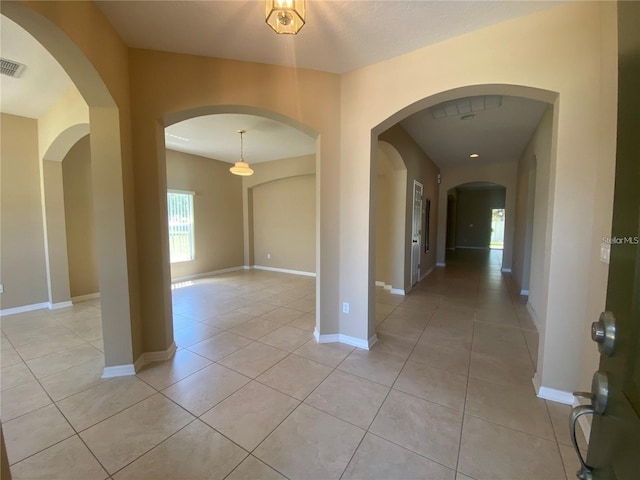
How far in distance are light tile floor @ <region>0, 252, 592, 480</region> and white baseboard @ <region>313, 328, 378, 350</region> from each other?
0.09m

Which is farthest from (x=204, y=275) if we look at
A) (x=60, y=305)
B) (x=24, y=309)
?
(x=24, y=309)

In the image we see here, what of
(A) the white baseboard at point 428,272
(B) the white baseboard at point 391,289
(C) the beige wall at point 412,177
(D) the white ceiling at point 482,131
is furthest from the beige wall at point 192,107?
(A) the white baseboard at point 428,272

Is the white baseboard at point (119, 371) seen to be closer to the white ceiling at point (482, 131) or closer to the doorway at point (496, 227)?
the white ceiling at point (482, 131)

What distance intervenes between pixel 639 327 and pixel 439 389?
189cm

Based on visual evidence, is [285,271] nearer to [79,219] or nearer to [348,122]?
[79,219]

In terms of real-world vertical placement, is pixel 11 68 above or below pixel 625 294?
above

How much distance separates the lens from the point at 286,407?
186 cm

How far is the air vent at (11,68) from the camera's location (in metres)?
2.43

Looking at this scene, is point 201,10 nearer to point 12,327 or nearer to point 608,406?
point 608,406

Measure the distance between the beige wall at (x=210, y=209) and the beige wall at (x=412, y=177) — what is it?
14.9 feet

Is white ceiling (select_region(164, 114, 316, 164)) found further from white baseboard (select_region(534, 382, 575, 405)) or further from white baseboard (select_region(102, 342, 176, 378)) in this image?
white baseboard (select_region(534, 382, 575, 405))

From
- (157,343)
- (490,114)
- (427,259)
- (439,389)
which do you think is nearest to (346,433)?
(439,389)

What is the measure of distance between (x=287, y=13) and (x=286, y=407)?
259 centimetres

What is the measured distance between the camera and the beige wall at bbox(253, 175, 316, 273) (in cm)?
645
